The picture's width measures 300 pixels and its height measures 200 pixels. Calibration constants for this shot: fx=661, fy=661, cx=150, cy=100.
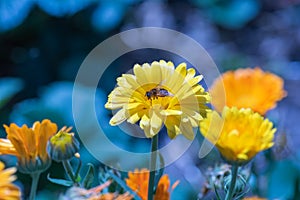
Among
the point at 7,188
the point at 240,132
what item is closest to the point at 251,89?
the point at 240,132

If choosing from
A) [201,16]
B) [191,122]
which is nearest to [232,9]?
[201,16]

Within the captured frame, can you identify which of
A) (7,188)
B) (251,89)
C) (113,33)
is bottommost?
(7,188)

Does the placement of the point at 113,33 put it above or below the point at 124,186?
above

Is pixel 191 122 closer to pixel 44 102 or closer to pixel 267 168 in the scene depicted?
pixel 267 168

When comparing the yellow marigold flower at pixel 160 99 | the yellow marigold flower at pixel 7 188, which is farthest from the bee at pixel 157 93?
the yellow marigold flower at pixel 7 188

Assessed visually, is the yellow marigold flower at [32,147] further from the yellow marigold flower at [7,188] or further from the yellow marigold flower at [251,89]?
the yellow marigold flower at [251,89]

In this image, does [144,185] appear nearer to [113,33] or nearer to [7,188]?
[7,188]
